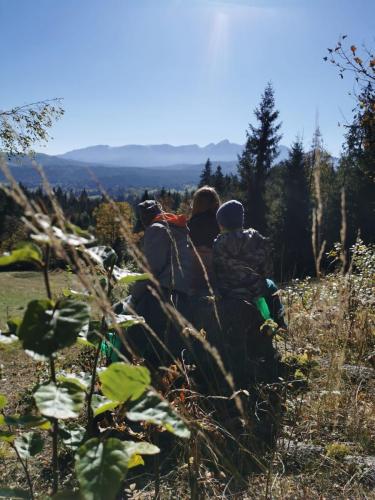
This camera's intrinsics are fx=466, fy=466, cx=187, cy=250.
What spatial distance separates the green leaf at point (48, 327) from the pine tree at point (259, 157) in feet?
99.3

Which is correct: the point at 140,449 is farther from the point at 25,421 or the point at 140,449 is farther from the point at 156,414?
the point at 25,421

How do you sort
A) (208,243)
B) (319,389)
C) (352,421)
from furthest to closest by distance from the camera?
(208,243) → (319,389) → (352,421)

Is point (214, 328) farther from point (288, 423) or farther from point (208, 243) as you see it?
point (208, 243)

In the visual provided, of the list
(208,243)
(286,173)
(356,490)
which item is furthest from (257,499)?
(286,173)

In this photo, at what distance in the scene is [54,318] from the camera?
78 centimetres

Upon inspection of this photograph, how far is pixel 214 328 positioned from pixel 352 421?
1.26 metres

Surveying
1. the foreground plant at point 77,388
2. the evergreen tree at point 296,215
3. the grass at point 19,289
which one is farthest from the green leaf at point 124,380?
the evergreen tree at point 296,215

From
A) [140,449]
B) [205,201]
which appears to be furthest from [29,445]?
[205,201]

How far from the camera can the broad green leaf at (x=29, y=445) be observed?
977mm

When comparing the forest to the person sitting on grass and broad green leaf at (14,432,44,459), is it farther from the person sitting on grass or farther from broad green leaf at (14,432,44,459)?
the person sitting on grass

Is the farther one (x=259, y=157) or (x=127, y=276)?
(x=259, y=157)

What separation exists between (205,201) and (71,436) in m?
3.55

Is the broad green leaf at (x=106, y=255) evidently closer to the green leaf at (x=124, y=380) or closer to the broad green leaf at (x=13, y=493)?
the green leaf at (x=124, y=380)

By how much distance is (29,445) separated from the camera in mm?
992
